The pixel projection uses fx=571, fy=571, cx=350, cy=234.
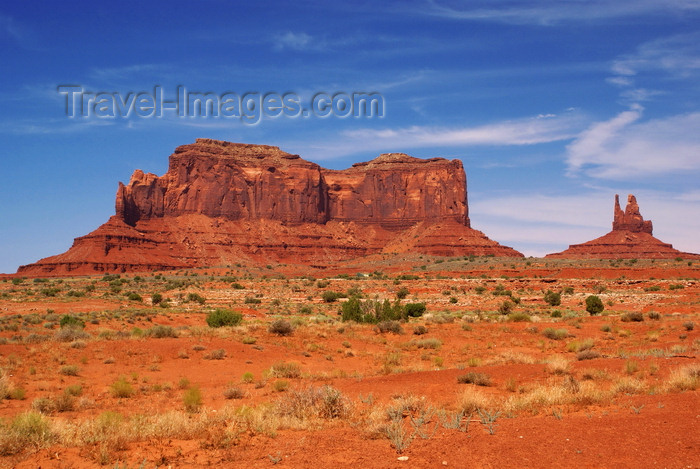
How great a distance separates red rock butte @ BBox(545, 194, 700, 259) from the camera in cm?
13662

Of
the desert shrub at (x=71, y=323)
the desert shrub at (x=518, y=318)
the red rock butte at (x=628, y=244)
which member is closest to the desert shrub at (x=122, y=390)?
the desert shrub at (x=71, y=323)

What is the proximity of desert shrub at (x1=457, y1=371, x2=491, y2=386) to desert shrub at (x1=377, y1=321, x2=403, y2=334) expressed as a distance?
38.5 ft

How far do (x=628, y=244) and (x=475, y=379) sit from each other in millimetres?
150368

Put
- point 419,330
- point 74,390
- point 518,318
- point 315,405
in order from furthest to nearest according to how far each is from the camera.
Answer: point 518,318, point 419,330, point 74,390, point 315,405

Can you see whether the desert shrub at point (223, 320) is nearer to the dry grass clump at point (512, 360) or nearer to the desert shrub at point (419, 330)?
the desert shrub at point (419, 330)

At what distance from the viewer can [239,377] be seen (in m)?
15.9

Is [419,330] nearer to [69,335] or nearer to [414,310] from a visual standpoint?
[414,310]

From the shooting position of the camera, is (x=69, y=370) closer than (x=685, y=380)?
No

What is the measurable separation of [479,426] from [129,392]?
28.2 feet

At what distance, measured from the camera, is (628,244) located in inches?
5758

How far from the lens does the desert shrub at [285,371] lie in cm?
1527

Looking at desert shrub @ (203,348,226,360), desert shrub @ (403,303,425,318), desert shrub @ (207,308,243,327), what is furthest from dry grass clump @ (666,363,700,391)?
desert shrub @ (403,303,425,318)

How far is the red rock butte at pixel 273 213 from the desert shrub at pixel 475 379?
110294 mm

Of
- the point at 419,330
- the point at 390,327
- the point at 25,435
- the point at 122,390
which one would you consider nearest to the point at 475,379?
the point at 122,390
